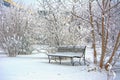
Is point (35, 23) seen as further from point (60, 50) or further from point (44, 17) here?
point (60, 50)

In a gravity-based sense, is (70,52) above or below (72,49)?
below

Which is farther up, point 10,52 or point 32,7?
point 32,7

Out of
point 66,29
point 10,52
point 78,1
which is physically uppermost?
point 78,1

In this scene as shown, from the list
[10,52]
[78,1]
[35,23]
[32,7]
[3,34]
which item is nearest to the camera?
[78,1]

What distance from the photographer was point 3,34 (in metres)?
13.1

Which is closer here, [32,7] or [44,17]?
[44,17]

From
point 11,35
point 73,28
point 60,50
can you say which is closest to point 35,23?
point 11,35

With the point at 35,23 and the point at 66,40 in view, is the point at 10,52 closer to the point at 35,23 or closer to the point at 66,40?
the point at 66,40

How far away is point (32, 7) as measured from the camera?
18125 millimetres

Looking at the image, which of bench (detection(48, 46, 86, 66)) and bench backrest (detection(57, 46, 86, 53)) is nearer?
bench (detection(48, 46, 86, 66))

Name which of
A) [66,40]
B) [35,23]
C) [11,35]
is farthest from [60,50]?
[35,23]

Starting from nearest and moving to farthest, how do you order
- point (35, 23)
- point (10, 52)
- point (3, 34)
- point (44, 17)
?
point (10, 52) → point (3, 34) → point (44, 17) → point (35, 23)

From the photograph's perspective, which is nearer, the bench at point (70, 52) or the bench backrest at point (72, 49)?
the bench at point (70, 52)

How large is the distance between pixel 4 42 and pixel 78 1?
15.3 feet
